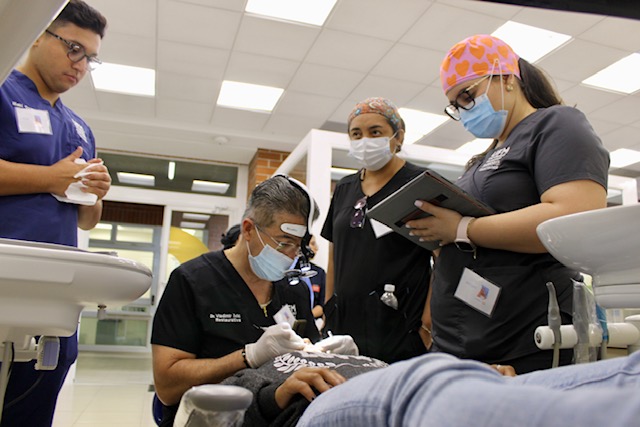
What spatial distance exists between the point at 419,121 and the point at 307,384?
521cm

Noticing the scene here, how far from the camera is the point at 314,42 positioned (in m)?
4.26

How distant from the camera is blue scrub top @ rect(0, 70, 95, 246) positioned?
1.36 meters

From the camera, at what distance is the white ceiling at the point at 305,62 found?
151 inches

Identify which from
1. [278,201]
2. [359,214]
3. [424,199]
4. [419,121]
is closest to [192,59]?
[419,121]

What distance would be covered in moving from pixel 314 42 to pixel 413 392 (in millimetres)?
4169

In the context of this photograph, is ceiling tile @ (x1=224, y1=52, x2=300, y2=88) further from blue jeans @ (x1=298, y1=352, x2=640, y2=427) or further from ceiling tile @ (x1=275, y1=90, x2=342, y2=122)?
blue jeans @ (x1=298, y1=352, x2=640, y2=427)

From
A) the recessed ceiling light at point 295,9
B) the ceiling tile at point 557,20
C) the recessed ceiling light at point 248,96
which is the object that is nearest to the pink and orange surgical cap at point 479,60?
the recessed ceiling light at point 295,9

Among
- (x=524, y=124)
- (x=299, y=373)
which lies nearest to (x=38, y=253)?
(x=299, y=373)

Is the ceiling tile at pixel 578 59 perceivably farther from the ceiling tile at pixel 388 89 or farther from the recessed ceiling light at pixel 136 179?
the recessed ceiling light at pixel 136 179

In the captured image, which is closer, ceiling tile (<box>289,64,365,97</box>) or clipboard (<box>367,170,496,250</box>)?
clipboard (<box>367,170,496,250</box>)

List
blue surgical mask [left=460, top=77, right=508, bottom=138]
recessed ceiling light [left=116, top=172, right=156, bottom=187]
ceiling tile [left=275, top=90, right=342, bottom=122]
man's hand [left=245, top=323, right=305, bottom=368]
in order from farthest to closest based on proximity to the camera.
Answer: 1. recessed ceiling light [left=116, top=172, right=156, bottom=187]
2. ceiling tile [left=275, top=90, right=342, bottom=122]
3. blue surgical mask [left=460, top=77, right=508, bottom=138]
4. man's hand [left=245, top=323, right=305, bottom=368]

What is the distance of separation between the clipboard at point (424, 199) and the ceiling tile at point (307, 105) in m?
4.00

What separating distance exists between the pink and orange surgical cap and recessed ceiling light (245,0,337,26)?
8.23 feet

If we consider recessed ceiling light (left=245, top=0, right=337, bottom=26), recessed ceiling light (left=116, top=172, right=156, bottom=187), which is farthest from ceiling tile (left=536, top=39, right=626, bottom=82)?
recessed ceiling light (left=116, top=172, right=156, bottom=187)
